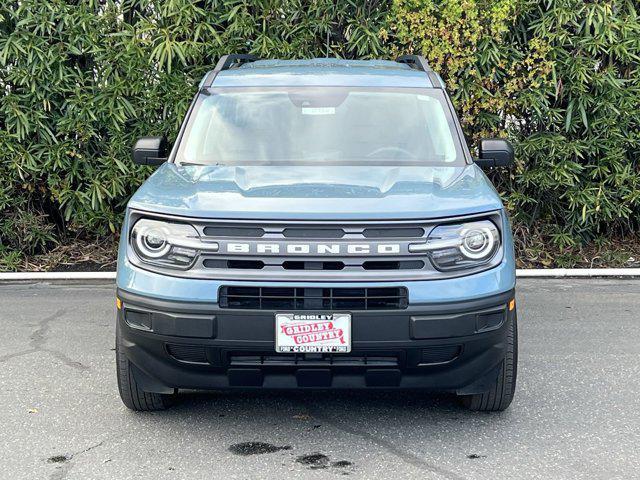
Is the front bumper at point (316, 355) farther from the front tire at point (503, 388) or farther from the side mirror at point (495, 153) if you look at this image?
the side mirror at point (495, 153)

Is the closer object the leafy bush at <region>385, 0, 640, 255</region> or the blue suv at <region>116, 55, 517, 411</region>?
the blue suv at <region>116, 55, 517, 411</region>

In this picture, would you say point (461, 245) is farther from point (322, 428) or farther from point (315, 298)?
point (322, 428)

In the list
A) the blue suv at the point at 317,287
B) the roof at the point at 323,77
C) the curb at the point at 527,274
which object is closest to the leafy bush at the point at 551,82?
the curb at the point at 527,274

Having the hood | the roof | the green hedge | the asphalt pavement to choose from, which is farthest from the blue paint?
the green hedge

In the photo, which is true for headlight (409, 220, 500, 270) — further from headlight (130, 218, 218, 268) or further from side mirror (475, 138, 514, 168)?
side mirror (475, 138, 514, 168)

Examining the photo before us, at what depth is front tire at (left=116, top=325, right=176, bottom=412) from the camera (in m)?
4.10

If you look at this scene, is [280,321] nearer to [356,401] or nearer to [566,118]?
[356,401]

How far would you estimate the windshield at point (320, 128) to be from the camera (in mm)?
4742

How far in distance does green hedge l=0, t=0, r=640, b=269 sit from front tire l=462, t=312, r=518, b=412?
4136mm

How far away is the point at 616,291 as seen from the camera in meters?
7.19

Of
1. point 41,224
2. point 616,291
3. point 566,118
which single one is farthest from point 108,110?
point 616,291

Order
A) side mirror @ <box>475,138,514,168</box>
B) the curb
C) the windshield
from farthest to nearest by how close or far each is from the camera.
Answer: the curb
side mirror @ <box>475,138,514,168</box>
the windshield

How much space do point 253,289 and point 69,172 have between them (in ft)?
16.0

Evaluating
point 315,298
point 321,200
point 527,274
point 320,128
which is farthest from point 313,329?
point 527,274
